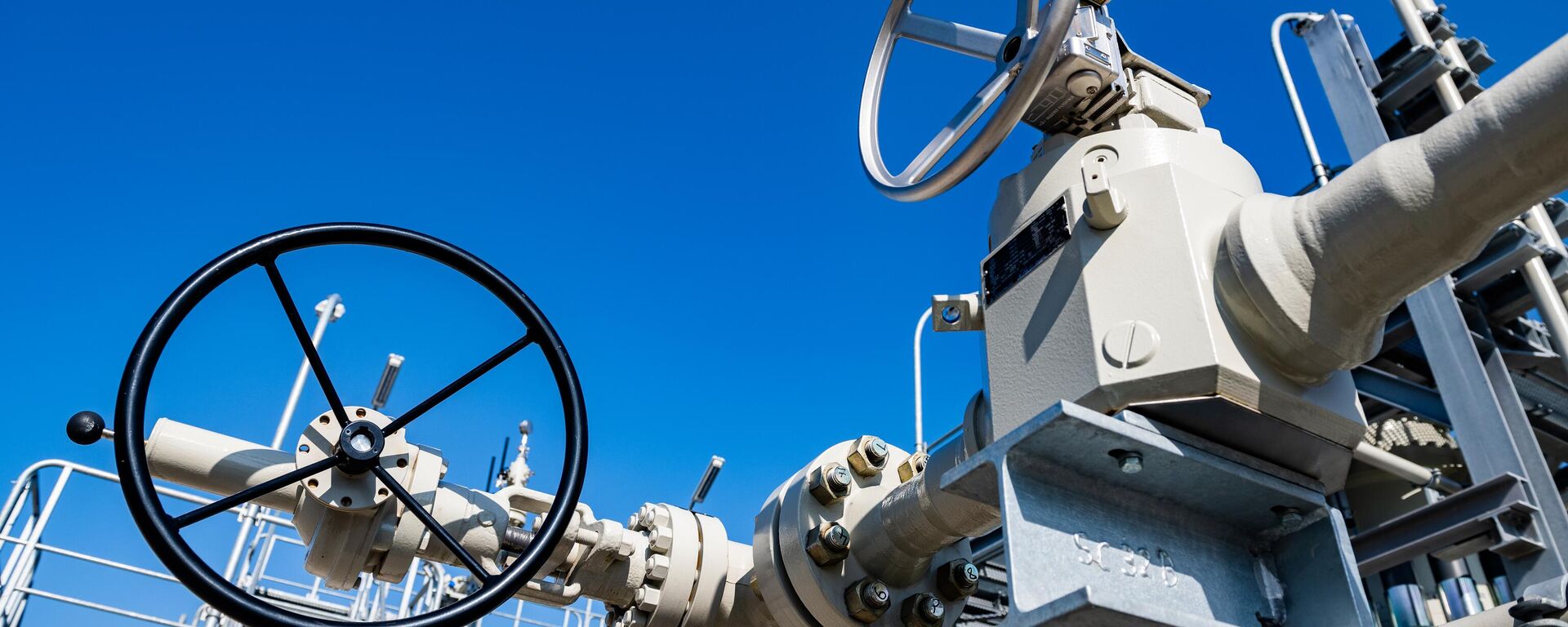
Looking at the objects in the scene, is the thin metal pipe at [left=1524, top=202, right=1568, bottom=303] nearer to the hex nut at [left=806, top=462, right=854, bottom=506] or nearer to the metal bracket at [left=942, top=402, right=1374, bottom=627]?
the hex nut at [left=806, top=462, right=854, bottom=506]

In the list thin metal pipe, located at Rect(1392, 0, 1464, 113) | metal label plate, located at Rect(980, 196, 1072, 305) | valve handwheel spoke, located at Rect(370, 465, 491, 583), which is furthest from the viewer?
thin metal pipe, located at Rect(1392, 0, 1464, 113)

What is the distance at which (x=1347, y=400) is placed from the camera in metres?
A: 1.53

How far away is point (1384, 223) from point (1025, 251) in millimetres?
526

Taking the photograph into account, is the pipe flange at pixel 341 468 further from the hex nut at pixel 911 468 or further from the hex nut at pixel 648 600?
the hex nut at pixel 911 468

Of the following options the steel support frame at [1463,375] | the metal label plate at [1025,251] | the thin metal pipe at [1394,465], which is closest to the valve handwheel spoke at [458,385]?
the metal label plate at [1025,251]

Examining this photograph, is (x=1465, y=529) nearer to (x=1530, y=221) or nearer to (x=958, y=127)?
(x=1530, y=221)

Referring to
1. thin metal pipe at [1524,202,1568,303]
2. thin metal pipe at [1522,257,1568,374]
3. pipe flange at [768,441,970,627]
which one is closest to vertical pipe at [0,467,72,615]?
pipe flange at [768,441,970,627]

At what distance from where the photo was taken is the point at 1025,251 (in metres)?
1.72

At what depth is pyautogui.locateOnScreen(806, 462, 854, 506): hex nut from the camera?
236 cm

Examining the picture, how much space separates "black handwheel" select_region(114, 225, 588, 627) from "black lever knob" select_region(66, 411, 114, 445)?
0.21 m

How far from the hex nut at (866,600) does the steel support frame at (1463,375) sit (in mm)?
2140

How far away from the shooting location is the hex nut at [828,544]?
2.27 meters

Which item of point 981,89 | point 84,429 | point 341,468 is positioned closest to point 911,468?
point 981,89

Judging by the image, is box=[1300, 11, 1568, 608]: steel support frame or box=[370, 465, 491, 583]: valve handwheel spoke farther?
box=[1300, 11, 1568, 608]: steel support frame
